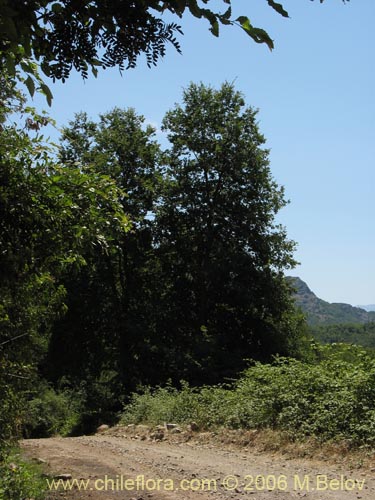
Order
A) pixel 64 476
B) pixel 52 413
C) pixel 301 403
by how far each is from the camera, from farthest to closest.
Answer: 1. pixel 52 413
2. pixel 301 403
3. pixel 64 476

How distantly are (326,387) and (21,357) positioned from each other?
6741mm

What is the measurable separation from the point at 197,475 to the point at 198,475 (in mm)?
14

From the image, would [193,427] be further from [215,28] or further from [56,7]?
[56,7]

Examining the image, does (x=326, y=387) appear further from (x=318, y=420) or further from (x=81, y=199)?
(x=81, y=199)

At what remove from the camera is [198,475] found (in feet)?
22.5

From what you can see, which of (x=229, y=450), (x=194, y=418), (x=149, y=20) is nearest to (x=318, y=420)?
(x=229, y=450)

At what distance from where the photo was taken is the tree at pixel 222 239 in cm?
2075

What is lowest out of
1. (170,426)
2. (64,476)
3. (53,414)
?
(53,414)

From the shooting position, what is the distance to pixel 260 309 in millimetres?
20781

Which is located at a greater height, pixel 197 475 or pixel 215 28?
pixel 215 28

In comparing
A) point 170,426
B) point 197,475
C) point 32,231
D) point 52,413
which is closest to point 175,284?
point 52,413

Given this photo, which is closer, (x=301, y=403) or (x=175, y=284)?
(x=301, y=403)

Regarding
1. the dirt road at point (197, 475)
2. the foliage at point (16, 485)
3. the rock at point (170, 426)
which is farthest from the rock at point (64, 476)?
the rock at point (170, 426)

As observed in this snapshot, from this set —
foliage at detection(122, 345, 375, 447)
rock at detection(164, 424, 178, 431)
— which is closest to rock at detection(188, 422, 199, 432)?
foliage at detection(122, 345, 375, 447)
